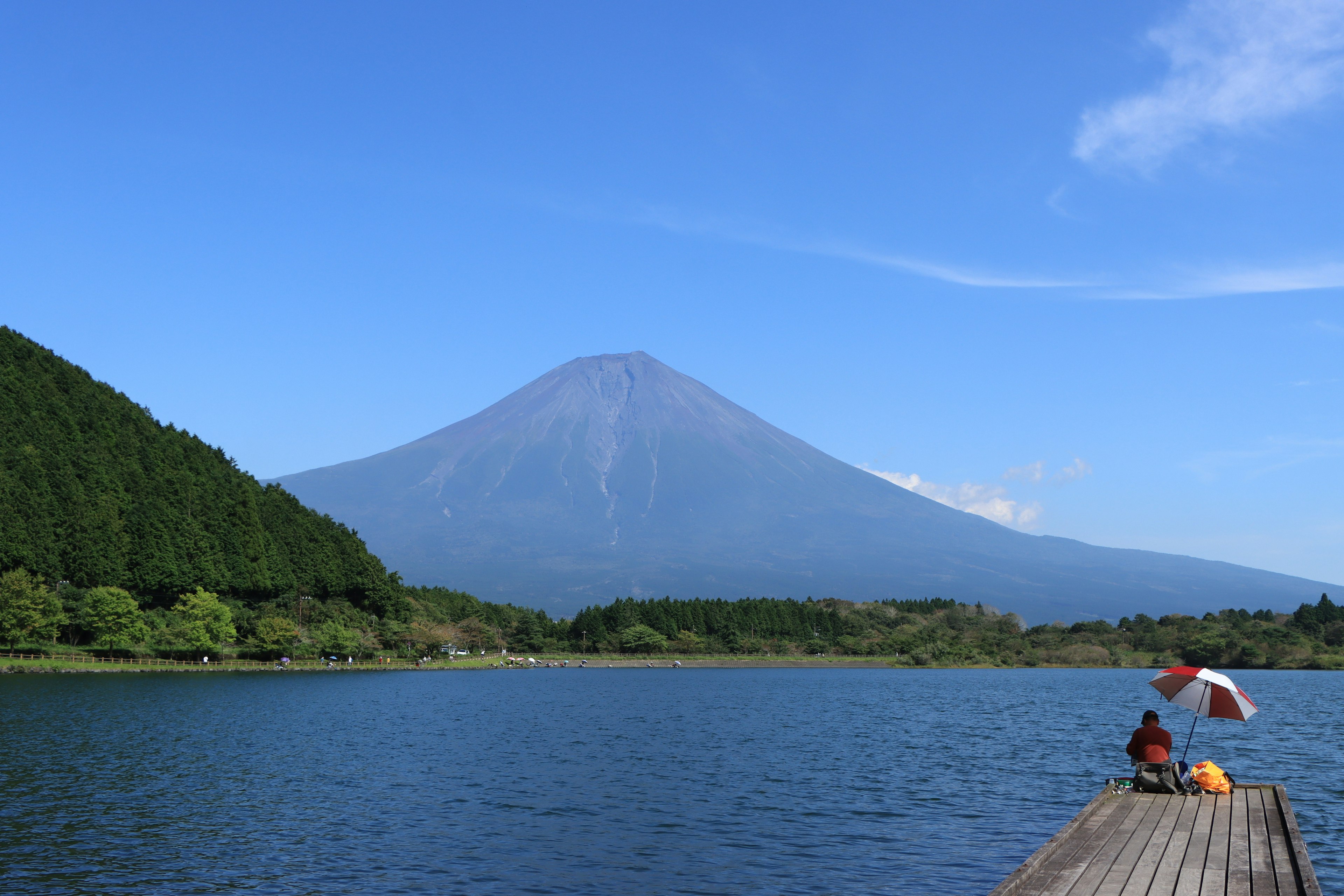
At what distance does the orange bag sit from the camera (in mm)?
20203

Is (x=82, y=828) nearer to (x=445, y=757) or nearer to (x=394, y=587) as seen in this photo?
(x=445, y=757)

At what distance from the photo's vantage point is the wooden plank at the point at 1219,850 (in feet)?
44.8

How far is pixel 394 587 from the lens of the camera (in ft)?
459

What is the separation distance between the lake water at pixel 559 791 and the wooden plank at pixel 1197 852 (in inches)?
111

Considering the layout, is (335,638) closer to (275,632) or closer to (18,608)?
(275,632)

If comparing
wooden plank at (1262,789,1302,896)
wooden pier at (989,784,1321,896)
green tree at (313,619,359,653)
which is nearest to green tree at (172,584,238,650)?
green tree at (313,619,359,653)

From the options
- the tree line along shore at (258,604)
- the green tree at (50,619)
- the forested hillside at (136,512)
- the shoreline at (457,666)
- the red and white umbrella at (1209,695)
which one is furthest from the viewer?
the forested hillside at (136,512)

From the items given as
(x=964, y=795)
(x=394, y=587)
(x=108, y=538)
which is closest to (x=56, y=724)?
(x=964, y=795)

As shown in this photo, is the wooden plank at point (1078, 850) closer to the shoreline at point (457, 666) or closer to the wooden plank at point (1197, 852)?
the wooden plank at point (1197, 852)

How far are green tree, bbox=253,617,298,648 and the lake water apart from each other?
123 feet

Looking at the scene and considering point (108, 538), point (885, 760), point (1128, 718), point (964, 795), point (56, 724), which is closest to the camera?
point (964, 795)

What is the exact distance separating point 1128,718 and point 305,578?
3974 inches

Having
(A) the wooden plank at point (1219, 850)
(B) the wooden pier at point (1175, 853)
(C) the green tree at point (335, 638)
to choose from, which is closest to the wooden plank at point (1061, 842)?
(B) the wooden pier at point (1175, 853)

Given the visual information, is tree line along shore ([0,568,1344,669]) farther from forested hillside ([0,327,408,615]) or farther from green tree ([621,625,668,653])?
forested hillside ([0,327,408,615])
